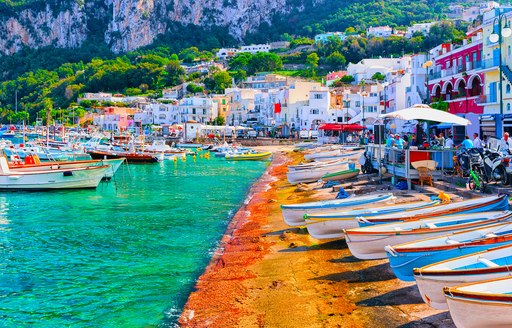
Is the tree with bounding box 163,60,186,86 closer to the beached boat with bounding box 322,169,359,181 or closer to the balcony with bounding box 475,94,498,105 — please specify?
the balcony with bounding box 475,94,498,105

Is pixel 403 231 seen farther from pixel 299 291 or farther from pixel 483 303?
pixel 483 303

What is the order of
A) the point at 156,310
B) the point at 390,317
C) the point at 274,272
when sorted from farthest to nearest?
the point at 274,272, the point at 156,310, the point at 390,317

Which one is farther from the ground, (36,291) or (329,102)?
(329,102)

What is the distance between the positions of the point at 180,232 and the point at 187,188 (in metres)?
17.4

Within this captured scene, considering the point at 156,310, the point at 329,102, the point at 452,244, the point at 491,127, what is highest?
the point at 329,102

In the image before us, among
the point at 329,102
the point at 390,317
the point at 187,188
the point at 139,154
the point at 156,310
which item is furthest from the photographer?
the point at 329,102

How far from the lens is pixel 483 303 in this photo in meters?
7.37

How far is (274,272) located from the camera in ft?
46.6

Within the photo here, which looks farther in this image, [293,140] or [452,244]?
[293,140]

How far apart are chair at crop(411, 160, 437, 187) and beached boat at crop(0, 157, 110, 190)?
25178 millimetres

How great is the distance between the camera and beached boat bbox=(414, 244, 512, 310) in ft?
28.4

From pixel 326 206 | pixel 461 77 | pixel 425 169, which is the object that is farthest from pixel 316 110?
pixel 326 206

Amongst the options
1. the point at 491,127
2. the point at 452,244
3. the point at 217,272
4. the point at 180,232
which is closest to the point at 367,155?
the point at 491,127

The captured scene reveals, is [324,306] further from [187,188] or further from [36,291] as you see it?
[187,188]
